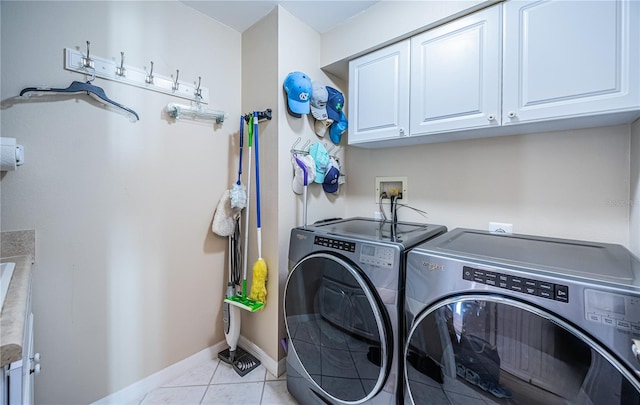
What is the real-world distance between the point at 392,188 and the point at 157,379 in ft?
6.70

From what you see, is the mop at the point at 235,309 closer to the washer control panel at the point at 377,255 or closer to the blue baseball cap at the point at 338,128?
the blue baseball cap at the point at 338,128

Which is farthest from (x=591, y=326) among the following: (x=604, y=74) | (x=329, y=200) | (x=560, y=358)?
(x=329, y=200)

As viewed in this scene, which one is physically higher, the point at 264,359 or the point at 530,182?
the point at 530,182

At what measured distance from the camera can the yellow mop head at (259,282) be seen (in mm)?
1665

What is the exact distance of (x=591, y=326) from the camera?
675 millimetres

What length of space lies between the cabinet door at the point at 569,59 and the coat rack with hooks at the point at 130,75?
1.83 m

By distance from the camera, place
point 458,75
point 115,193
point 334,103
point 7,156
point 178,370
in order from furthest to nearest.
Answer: point 334,103
point 178,370
point 115,193
point 458,75
point 7,156

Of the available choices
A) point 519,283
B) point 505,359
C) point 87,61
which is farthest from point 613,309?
point 87,61

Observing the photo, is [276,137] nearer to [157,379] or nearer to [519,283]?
[519,283]

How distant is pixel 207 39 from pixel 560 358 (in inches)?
95.7

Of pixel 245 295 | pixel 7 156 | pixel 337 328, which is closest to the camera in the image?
pixel 7 156

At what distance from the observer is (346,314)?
117 cm

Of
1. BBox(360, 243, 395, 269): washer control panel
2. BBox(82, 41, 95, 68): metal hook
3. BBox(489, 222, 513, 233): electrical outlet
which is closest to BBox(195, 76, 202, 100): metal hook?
BBox(82, 41, 95, 68): metal hook

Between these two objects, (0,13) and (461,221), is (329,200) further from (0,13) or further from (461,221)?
(0,13)
